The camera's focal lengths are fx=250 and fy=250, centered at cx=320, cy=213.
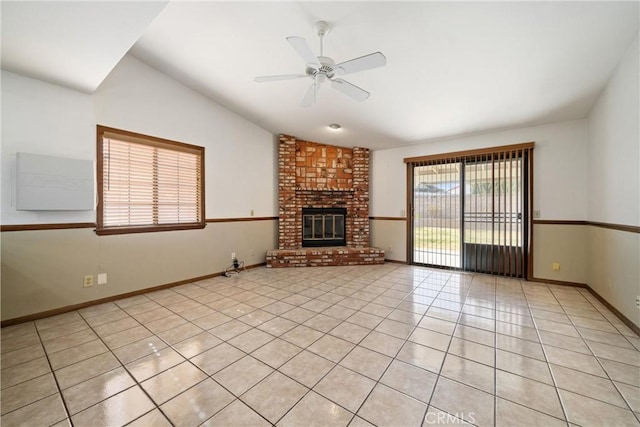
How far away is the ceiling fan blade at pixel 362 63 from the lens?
81.8 inches

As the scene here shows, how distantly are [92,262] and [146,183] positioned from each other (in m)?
1.19

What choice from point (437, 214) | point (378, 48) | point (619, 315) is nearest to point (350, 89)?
point (378, 48)

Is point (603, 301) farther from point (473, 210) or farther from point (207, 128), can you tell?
point (207, 128)

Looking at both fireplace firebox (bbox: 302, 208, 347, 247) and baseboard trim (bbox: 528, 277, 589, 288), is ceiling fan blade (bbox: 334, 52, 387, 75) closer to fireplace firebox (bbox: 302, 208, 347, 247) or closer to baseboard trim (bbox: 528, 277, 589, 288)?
fireplace firebox (bbox: 302, 208, 347, 247)

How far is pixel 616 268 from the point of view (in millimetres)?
2764

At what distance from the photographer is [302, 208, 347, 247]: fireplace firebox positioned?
5.58 meters

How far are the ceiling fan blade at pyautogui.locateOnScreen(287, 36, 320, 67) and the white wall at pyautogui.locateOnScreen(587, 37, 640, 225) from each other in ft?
9.61

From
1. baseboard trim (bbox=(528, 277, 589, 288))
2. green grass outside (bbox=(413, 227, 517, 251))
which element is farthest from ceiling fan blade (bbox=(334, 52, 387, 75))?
baseboard trim (bbox=(528, 277, 589, 288))

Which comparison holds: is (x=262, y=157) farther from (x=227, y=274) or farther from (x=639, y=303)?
(x=639, y=303)

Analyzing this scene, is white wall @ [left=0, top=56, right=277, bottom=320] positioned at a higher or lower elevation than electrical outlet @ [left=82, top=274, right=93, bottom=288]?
higher

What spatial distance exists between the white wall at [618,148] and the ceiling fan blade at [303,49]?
293 cm

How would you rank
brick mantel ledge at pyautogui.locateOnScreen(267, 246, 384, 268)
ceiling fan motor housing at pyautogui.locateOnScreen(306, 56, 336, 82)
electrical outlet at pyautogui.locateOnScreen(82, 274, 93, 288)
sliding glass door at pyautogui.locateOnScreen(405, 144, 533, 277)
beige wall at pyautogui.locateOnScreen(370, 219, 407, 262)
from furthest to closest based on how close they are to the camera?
beige wall at pyautogui.locateOnScreen(370, 219, 407, 262)
brick mantel ledge at pyautogui.locateOnScreen(267, 246, 384, 268)
sliding glass door at pyautogui.locateOnScreen(405, 144, 533, 277)
electrical outlet at pyautogui.locateOnScreen(82, 274, 93, 288)
ceiling fan motor housing at pyautogui.locateOnScreen(306, 56, 336, 82)

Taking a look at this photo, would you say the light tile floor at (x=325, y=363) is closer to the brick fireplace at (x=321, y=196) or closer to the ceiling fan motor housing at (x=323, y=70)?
the brick fireplace at (x=321, y=196)

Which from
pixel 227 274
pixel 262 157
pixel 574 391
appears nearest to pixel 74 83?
pixel 262 157
